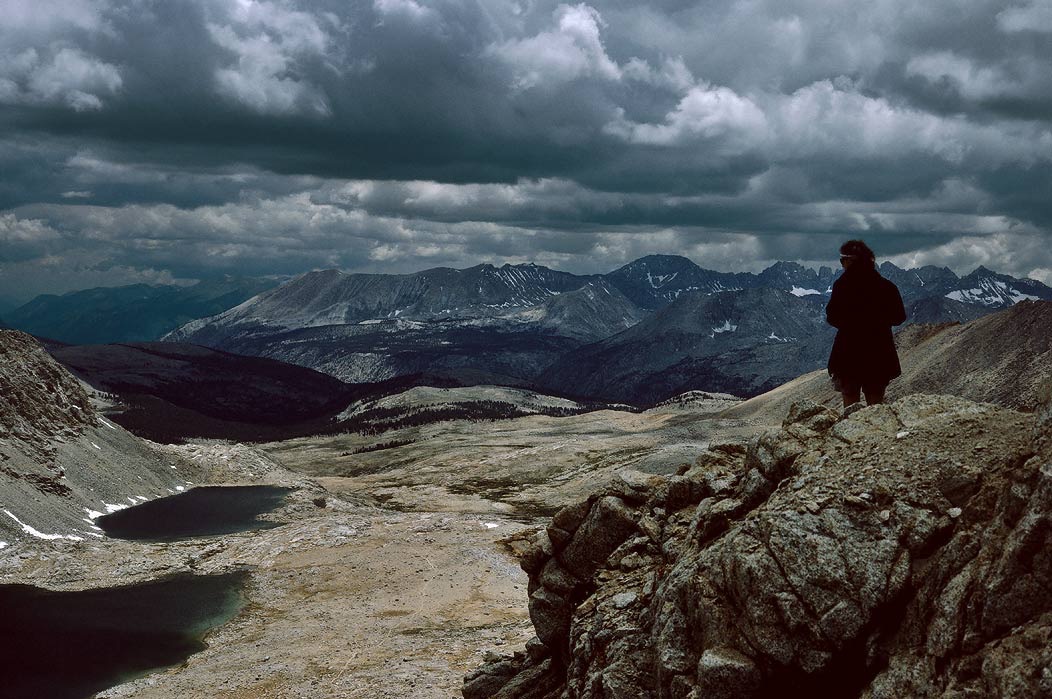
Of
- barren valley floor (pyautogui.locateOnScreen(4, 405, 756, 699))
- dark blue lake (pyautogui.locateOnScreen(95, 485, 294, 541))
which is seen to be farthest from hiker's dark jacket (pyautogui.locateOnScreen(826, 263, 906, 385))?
dark blue lake (pyautogui.locateOnScreen(95, 485, 294, 541))

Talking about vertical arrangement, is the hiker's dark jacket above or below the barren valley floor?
above

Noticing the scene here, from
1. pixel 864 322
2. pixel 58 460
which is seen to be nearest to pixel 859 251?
pixel 864 322

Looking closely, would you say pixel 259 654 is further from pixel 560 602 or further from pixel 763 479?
pixel 763 479

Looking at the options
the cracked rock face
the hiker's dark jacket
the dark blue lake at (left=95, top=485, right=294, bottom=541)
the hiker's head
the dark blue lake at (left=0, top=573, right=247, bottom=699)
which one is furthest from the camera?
the dark blue lake at (left=95, top=485, right=294, bottom=541)

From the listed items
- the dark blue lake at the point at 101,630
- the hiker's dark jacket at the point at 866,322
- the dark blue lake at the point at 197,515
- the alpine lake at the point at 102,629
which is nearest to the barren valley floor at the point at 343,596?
the alpine lake at the point at 102,629

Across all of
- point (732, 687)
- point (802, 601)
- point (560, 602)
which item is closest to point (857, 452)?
point (802, 601)

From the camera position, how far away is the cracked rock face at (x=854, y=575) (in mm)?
15523

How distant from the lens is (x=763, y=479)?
2370 cm

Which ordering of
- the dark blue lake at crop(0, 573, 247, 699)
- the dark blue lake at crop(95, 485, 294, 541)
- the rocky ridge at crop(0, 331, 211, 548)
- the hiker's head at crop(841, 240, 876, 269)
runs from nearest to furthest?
the hiker's head at crop(841, 240, 876, 269) → the dark blue lake at crop(0, 573, 247, 699) → the rocky ridge at crop(0, 331, 211, 548) → the dark blue lake at crop(95, 485, 294, 541)

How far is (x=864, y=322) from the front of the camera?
2428cm

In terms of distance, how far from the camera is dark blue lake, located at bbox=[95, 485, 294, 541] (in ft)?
370

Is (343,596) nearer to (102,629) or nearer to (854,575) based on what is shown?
(102,629)

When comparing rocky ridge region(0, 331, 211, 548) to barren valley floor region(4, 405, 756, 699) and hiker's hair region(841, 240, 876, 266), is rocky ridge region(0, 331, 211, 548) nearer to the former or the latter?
barren valley floor region(4, 405, 756, 699)

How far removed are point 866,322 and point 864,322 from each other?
2.3 inches
